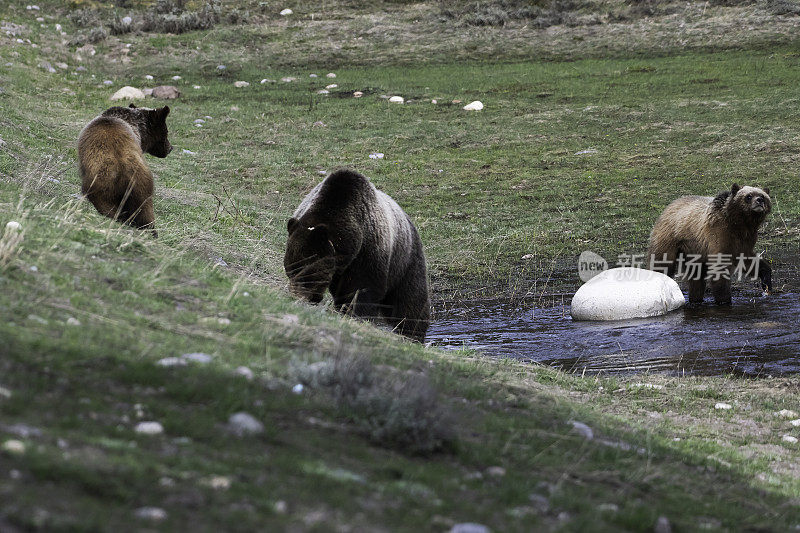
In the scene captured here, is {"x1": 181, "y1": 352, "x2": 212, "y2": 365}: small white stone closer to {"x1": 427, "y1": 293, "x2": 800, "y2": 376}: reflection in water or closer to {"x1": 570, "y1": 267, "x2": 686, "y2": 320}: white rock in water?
{"x1": 427, "y1": 293, "x2": 800, "y2": 376}: reflection in water

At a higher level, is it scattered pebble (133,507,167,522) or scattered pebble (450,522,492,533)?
scattered pebble (133,507,167,522)

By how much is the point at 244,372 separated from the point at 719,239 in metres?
9.79

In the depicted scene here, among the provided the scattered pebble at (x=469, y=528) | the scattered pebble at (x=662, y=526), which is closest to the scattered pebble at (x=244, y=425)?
the scattered pebble at (x=469, y=528)

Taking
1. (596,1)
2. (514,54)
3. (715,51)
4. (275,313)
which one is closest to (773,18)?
(715,51)

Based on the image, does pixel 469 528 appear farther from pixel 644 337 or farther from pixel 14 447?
pixel 644 337

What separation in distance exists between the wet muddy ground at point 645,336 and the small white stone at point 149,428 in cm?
576

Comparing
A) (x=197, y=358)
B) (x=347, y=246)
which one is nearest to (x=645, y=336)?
(x=347, y=246)

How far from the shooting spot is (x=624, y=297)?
11531 millimetres

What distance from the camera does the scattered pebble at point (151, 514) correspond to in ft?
9.73

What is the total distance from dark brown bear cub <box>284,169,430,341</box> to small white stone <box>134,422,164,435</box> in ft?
13.5

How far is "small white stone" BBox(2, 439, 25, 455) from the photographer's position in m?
3.14

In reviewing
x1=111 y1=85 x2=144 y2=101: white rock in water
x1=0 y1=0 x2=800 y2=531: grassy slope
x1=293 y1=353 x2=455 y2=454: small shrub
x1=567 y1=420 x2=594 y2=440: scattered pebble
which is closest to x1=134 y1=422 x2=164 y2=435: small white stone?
x1=0 y1=0 x2=800 y2=531: grassy slope

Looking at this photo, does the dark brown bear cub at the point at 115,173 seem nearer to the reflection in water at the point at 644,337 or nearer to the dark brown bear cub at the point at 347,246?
the dark brown bear cub at the point at 347,246

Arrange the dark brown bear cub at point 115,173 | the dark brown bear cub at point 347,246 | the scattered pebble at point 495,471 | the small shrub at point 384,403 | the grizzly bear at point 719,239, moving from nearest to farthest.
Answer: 1. the scattered pebble at point 495,471
2. the small shrub at point 384,403
3. the dark brown bear cub at point 347,246
4. the dark brown bear cub at point 115,173
5. the grizzly bear at point 719,239
